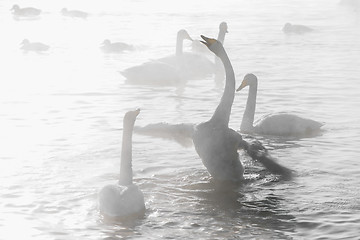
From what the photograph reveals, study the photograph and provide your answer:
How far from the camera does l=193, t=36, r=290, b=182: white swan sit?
13.3m

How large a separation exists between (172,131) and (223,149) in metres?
2.26

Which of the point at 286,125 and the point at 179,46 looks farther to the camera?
the point at 179,46

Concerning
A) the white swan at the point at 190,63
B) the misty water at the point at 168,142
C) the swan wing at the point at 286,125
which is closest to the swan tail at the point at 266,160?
the misty water at the point at 168,142

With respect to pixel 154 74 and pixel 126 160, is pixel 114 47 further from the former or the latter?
pixel 126 160

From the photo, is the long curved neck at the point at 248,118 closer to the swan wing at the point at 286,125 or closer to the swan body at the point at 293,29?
the swan wing at the point at 286,125

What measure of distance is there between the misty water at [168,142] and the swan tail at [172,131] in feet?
0.69

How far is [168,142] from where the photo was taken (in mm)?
16234

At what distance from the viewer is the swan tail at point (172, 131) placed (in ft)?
48.7

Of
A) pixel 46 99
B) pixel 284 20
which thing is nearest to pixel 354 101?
pixel 46 99

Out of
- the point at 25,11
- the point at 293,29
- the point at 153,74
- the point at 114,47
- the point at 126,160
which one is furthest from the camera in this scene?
the point at 25,11

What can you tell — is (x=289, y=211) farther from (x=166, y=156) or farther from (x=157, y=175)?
(x=166, y=156)

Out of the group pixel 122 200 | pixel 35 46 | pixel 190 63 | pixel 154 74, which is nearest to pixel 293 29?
pixel 190 63

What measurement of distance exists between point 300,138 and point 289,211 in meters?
4.77

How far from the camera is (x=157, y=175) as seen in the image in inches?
544
